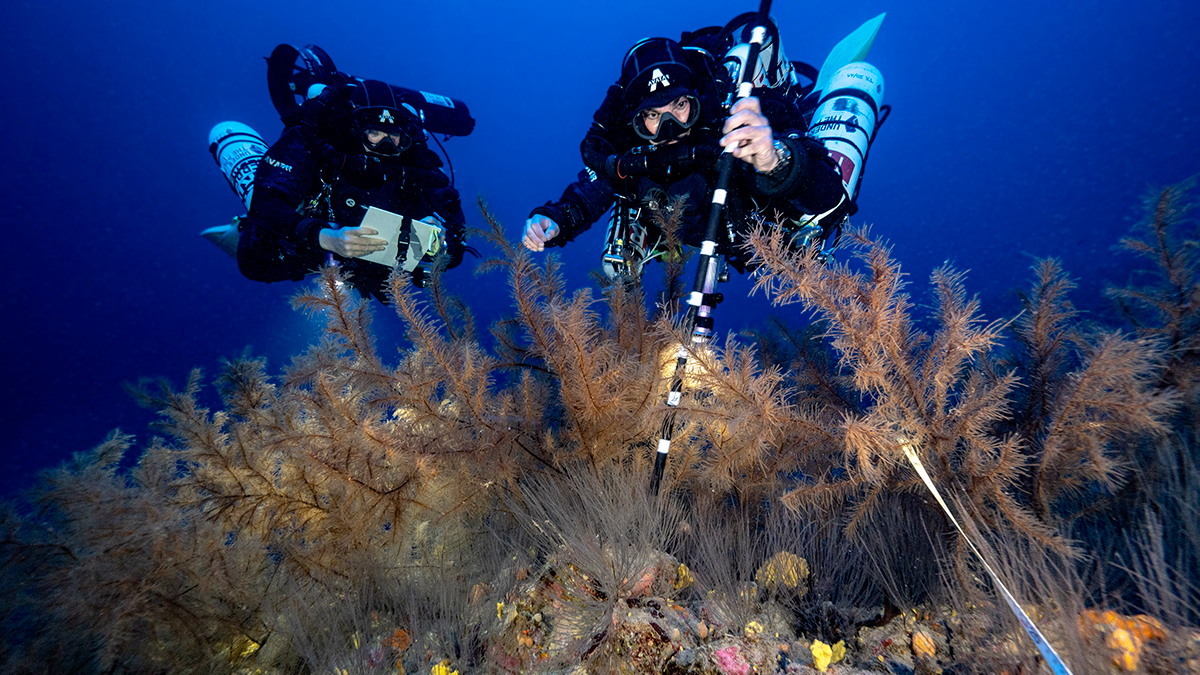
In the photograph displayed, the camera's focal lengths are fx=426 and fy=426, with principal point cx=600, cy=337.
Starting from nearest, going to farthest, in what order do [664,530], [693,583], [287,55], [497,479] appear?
[693,583]
[664,530]
[497,479]
[287,55]

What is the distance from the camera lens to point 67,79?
57.3 m

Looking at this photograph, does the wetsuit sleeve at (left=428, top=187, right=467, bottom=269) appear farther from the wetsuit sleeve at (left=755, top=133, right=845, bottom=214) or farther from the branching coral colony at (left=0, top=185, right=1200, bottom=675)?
the wetsuit sleeve at (left=755, top=133, right=845, bottom=214)

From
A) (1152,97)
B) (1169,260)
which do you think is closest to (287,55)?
(1169,260)

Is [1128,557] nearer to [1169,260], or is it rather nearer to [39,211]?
[1169,260]

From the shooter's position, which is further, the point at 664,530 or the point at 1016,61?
the point at 1016,61

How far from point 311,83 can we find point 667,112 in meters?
6.08

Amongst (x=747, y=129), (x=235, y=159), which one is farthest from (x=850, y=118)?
(x=235, y=159)

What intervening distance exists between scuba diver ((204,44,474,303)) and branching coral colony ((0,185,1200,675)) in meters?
1.94

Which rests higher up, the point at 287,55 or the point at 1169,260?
the point at 287,55

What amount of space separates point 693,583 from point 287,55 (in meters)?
8.58

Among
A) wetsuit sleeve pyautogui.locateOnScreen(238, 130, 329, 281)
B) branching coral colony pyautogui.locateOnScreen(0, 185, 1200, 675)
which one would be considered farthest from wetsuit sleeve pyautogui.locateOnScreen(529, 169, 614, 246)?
wetsuit sleeve pyautogui.locateOnScreen(238, 130, 329, 281)

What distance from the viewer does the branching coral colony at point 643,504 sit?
1711 millimetres

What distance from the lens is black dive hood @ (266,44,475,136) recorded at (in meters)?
6.29

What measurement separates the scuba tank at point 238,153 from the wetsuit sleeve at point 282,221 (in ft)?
2.10
